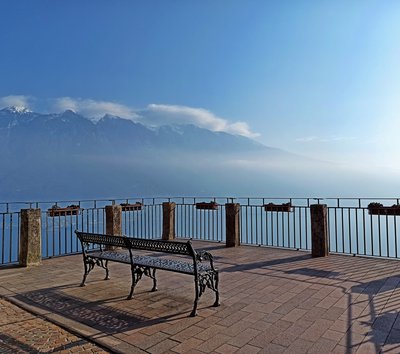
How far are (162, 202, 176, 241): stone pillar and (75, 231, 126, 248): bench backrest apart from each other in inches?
201

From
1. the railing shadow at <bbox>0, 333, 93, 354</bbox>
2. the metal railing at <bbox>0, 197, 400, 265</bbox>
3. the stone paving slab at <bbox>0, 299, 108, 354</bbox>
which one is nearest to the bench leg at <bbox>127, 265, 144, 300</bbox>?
the stone paving slab at <bbox>0, 299, 108, 354</bbox>

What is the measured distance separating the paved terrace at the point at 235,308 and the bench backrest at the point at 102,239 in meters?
0.75

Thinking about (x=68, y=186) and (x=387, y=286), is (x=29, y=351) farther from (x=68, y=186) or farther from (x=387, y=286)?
(x=68, y=186)

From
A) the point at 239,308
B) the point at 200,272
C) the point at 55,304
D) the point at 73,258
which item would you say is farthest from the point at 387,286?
the point at 73,258

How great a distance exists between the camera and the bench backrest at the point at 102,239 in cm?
526

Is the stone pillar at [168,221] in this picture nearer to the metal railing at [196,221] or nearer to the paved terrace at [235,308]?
the metal railing at [196,221]

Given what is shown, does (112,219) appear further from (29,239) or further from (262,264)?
(262,264)

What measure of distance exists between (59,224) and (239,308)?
21.2 ft

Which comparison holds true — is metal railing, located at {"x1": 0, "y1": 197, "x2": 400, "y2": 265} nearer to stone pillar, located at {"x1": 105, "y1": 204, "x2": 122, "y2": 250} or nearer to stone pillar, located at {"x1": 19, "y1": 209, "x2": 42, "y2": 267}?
stone pillar, located at {"x1": 105, "y1": 204, "x2": 122, "y2": 250}

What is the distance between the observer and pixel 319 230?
8.11 m

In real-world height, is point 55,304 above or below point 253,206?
below

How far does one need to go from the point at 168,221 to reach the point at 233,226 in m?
2.34

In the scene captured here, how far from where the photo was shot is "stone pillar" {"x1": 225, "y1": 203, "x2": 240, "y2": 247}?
9739 millimetres

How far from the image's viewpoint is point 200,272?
14.9 feet
